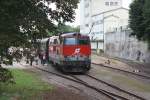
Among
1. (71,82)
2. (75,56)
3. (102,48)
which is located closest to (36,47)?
(71,82)

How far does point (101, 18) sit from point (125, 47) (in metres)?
32.9

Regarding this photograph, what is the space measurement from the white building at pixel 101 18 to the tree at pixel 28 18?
59.8m

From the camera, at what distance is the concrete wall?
55.9 meters

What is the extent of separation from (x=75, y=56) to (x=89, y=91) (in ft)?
36.6

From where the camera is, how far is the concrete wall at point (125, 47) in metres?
55.9

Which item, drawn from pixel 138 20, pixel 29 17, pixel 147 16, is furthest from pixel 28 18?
pixel 138 20

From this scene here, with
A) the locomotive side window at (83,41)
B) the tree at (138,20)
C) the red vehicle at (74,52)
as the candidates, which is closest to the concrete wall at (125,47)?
the tree at (138,20)

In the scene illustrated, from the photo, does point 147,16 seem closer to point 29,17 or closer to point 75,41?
point 75,41

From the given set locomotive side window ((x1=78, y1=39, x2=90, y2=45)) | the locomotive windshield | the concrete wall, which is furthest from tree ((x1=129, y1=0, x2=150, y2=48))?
the locomotive windshield

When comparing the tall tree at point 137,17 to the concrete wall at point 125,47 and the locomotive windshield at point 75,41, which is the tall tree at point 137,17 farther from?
the locomotive windshield at point 75,41

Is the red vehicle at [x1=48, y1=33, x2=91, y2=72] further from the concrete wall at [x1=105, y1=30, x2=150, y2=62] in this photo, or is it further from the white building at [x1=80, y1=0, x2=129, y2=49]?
the white building at [x1=80, y1=0, x2=129, y2=49]

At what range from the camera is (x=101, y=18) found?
319 ft

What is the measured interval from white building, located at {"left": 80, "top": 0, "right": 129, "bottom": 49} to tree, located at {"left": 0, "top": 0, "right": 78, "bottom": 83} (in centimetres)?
5984

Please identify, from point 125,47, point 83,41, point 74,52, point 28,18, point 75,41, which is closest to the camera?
point 28,18
